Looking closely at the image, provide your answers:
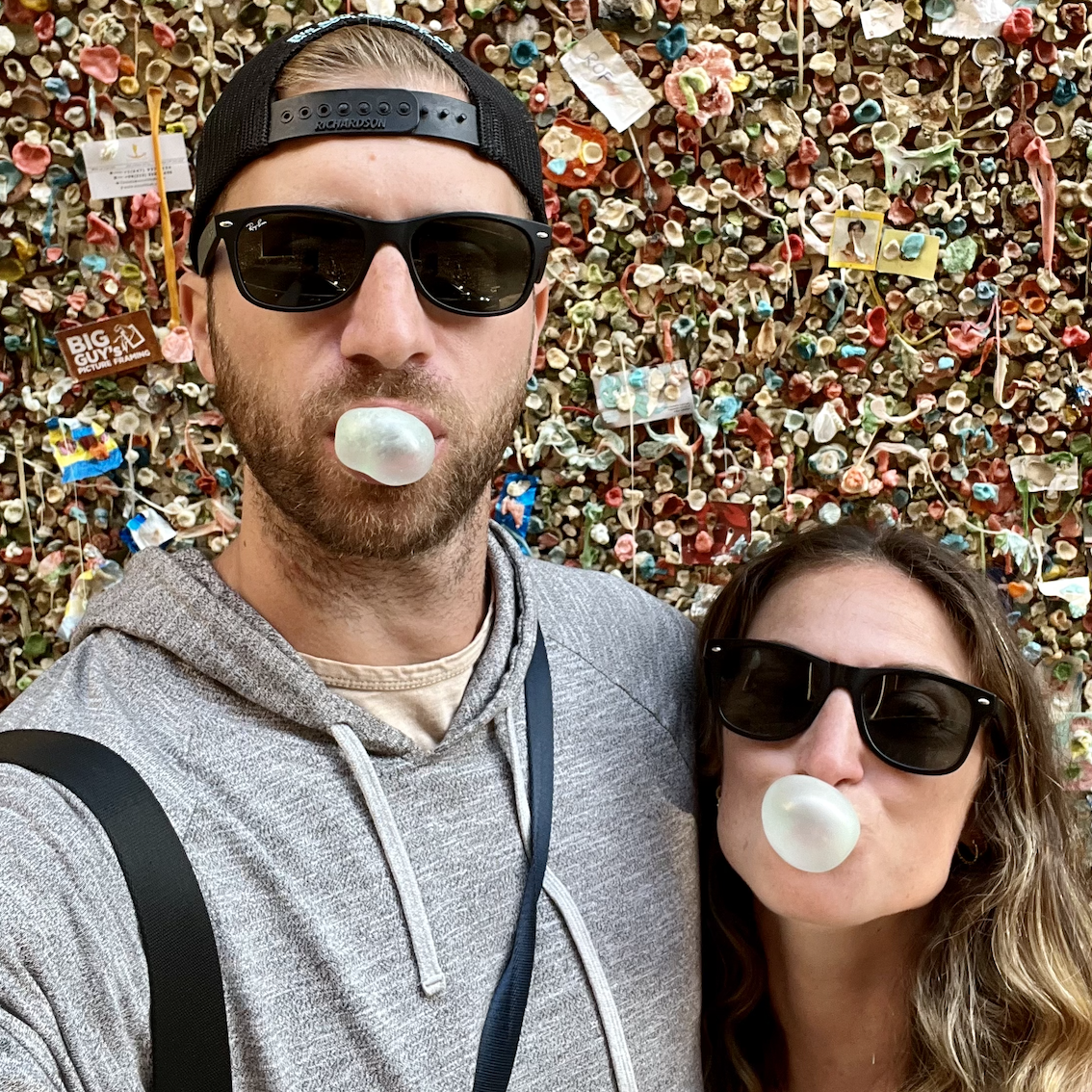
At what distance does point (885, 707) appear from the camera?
89 centimetres

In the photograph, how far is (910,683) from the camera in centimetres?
90

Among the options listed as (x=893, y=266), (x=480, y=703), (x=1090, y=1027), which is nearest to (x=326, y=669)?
(x=480, y=703)

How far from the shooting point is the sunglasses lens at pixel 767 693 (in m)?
0.92

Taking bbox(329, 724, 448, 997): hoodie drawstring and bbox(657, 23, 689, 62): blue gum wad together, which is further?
bbox(657, 23, 689, 62): blue gum wad

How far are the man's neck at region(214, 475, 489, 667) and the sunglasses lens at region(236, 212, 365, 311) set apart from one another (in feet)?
0.67

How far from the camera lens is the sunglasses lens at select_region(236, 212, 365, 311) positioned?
2.75ft

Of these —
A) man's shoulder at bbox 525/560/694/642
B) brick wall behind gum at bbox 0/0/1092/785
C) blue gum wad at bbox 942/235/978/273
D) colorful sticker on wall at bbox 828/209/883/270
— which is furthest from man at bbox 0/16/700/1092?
blue gum wad at bbox 942/235/978/273

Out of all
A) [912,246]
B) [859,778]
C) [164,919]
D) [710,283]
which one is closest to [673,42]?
[710,283]

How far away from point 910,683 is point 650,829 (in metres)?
0.31

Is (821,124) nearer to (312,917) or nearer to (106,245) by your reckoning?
(106,245)

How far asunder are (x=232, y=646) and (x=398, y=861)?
25 cm

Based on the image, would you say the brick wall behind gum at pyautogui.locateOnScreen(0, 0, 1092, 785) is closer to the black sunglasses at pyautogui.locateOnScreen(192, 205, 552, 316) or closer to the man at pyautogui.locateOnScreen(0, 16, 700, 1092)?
the man at pyautogui.locateOnScreen(0, 16, 700, 1092)

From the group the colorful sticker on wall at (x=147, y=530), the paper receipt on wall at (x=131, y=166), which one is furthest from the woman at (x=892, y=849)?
the paper receipt on wall at (x=131, y=166)

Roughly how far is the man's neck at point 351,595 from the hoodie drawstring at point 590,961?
0.59 feet
